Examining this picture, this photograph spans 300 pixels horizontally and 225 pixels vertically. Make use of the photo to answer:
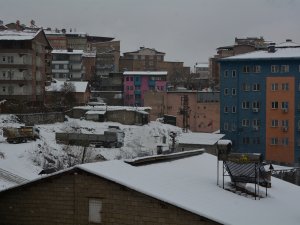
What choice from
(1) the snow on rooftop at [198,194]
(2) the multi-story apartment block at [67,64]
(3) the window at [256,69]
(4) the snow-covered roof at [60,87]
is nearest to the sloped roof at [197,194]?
(1) the snow on rooftop at [198,194]

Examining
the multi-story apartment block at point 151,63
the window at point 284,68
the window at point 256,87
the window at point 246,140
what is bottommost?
the window at point 246,140

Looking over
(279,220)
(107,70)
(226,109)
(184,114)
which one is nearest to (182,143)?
(226,109)

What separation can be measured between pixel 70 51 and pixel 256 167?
256ft

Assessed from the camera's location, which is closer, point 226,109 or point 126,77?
point 226,109

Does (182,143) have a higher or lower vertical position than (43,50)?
lower

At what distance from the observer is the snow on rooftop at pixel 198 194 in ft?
42.3

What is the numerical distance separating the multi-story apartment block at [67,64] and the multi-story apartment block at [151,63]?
53.2 ft

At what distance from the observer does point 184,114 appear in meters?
68.3

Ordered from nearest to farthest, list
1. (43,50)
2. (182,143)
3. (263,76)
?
(182,143)
(263,76)
(43,50)

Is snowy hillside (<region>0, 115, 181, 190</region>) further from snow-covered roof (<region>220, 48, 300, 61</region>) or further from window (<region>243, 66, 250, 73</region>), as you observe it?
snow-covered roof (<region>220, 48, 300, 61</region>)

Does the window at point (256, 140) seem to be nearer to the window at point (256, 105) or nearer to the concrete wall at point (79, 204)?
the window at point (256, 105)

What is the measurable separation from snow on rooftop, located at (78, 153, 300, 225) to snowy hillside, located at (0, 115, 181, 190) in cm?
1367

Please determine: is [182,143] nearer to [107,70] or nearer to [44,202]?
[44,202]

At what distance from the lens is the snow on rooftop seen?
1289 cm
